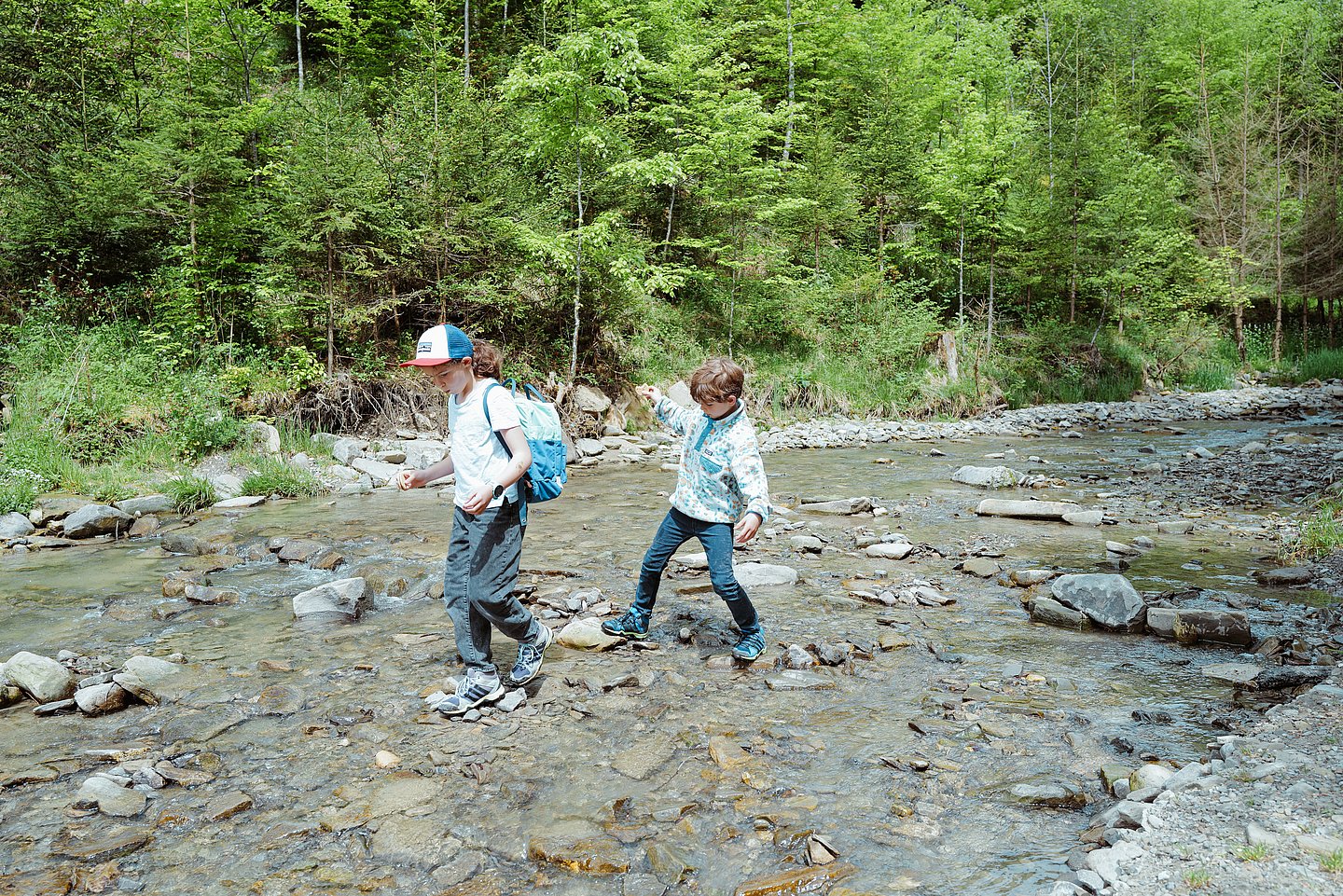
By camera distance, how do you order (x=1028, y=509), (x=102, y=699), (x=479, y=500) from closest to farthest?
1. (x=479, y=500)
2. (x=102, y=699)
3. (x=1028, y=509)

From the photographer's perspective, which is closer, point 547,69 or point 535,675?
point 535,675

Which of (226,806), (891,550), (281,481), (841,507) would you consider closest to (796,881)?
(226,806)

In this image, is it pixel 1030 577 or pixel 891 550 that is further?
pixel 891 550

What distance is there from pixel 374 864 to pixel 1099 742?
3.65 m

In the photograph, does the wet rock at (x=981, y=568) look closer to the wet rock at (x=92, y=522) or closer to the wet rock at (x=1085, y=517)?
the wet rock at (x=1085, y=517)

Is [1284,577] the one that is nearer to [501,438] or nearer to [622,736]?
[622,736]

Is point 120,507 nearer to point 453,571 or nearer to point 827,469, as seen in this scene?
point 453,571

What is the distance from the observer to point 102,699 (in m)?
4.49

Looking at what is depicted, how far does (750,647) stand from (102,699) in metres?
4.09

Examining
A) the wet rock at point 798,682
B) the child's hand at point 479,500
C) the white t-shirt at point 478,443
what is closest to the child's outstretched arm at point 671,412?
the white t-shirt at point 478,443

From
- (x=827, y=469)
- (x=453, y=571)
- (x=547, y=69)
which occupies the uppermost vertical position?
(x=547, y=69)

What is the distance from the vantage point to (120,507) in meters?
10.3

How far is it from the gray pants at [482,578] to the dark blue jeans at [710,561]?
1.14 m

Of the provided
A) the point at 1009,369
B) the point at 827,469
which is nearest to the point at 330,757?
the point at 827,469
